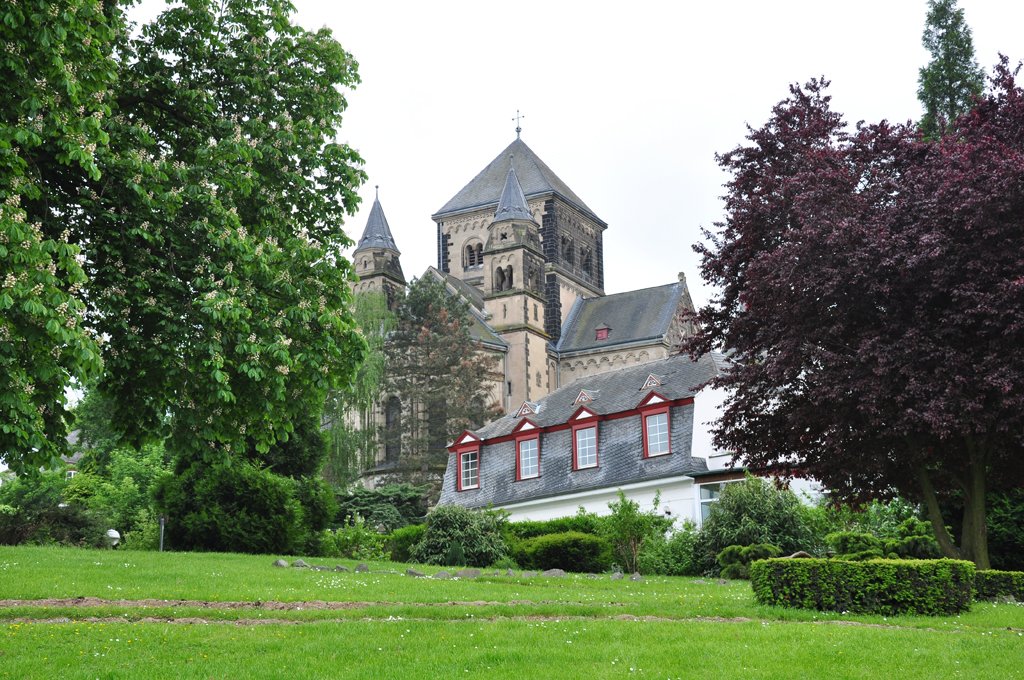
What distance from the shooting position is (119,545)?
103 ft

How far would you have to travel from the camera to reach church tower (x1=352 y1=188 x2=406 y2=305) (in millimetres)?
69688

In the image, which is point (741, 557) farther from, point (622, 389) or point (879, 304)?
point (622, 389)

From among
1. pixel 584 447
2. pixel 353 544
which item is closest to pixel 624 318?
pixel 584 447

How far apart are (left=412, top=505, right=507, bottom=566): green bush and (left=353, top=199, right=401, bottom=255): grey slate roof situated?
43796 mm

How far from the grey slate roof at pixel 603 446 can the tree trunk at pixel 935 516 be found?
12037 mm

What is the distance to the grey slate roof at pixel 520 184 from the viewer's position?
271 ft

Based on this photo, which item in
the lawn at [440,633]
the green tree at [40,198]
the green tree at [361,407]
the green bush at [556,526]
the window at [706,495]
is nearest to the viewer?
the green tree at [40,198]

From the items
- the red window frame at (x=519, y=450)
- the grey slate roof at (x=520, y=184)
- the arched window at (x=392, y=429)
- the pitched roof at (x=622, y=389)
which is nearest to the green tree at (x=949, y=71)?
the pitched roof at (x=622, y=389)

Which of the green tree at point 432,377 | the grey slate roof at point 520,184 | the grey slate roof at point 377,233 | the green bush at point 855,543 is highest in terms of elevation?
the grey slate roof at point 520,184

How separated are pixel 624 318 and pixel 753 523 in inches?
1965

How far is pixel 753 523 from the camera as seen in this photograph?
85.0ft

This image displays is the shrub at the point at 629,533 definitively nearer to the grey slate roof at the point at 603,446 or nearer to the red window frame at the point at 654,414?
the grey slate roof at the point at 603,446

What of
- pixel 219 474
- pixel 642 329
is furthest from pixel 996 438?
pixel 642 329

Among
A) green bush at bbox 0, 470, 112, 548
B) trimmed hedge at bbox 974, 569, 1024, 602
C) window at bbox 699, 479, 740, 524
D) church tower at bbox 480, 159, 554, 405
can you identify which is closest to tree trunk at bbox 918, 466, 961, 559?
trimmed hedge at bbox 974, 569, 1024, 602
